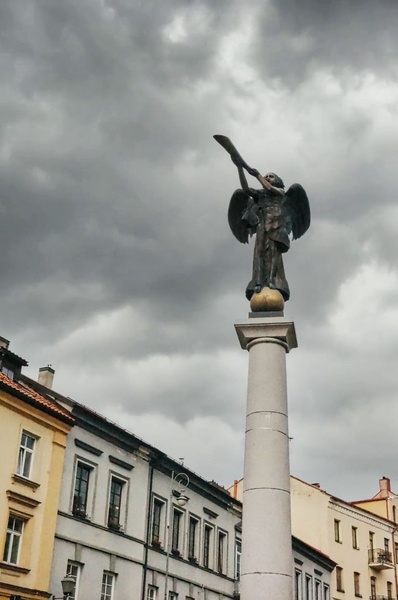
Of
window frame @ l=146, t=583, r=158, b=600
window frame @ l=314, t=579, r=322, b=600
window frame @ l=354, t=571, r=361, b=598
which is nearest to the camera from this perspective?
window frame @ l=146, t=583, r=158, b=600

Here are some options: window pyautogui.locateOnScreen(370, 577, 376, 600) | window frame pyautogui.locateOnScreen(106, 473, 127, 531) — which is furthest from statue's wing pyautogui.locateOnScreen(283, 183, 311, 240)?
window pyautogui.locateOnScreen(370, 577, 376, 600)

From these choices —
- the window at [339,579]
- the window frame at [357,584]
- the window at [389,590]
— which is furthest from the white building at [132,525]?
the window at [389,590]

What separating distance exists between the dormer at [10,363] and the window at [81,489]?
3939 millimetres

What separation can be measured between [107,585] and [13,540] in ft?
18.7

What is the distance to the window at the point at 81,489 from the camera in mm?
28109

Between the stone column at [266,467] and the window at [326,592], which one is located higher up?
the window at [326,592]

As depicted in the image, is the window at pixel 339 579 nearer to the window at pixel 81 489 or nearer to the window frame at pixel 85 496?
the window frame at pixel 85 496

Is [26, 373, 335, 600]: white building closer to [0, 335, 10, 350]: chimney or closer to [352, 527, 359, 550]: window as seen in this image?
[0, 335, 10, 350]: chimney

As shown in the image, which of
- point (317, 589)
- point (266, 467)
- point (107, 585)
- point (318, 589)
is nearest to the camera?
point (266, 467)

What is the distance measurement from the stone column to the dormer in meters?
15.3

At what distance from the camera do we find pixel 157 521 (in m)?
33.2

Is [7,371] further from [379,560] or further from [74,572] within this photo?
[379,560]

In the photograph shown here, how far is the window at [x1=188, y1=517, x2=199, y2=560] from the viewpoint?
35.7 meters

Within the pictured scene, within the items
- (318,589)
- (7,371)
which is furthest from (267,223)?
(318,589)
